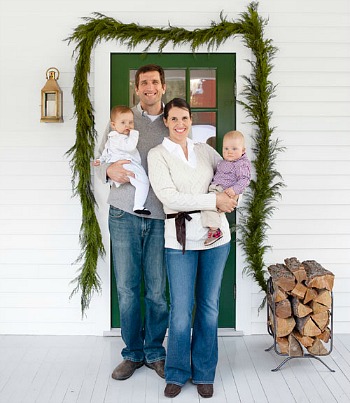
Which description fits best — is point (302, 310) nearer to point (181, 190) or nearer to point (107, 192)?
point (181, 190)

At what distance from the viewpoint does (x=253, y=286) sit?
14.1ft

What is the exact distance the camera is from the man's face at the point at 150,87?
3432mm

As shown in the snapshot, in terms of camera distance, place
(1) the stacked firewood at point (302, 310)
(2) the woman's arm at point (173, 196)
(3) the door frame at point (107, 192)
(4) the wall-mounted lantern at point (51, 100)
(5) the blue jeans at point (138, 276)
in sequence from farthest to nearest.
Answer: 1. (3) the door frame at point (107, 192)
2. (4) the wall-mounted lantern at point (51, 100)
3. (1) the stacked firewood at point (302, 310)
4. (5) the blue jeans at point (138, 276)
5. (2) the woman's arm at point (173, 196)

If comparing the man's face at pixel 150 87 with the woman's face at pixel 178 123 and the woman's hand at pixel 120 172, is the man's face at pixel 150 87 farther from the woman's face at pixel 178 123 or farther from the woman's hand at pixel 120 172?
the woman's hand at pixel 120 172

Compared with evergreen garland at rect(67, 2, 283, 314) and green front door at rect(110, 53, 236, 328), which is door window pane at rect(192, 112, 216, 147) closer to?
green front door at rect(110, 53, 236, 328)

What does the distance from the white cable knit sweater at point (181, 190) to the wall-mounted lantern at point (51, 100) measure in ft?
3.83

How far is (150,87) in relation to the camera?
3.44m

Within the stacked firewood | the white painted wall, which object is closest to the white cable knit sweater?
the stacked firewood

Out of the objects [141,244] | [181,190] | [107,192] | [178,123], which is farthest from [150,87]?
[107,192]

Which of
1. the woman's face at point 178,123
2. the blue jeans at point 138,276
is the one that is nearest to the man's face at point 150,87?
the woman's face at point 178,123

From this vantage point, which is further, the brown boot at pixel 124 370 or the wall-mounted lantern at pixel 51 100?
the wall-mounted lantern at pixel 51 100

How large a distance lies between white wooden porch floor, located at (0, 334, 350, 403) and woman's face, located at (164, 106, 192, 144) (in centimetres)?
144

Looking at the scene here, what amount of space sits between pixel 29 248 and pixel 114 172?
127 cm

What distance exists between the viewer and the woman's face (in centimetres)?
320
